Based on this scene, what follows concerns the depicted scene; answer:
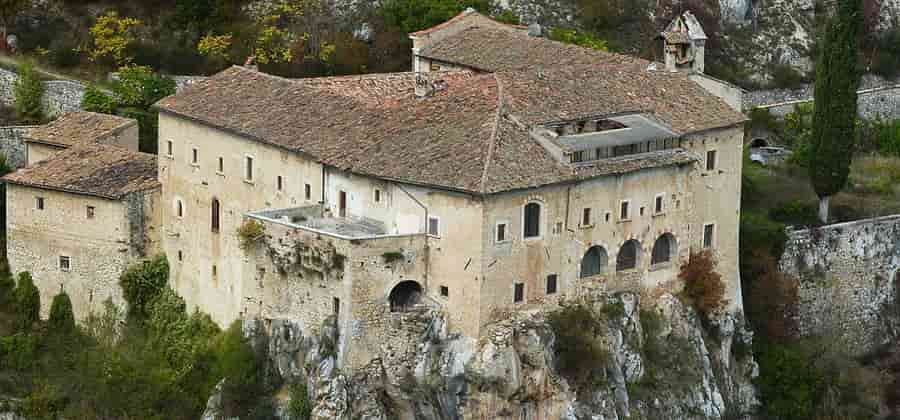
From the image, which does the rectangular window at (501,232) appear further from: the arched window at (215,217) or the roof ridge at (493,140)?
the arched window at (215,217)

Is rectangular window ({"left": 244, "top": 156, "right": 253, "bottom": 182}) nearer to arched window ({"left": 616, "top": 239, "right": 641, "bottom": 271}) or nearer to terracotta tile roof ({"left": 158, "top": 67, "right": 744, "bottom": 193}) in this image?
terracotta tile roof ({"left": 158, "top": 67, "right": 744, "bottom": 193})

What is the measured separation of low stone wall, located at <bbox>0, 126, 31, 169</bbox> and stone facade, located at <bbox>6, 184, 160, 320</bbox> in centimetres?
1005

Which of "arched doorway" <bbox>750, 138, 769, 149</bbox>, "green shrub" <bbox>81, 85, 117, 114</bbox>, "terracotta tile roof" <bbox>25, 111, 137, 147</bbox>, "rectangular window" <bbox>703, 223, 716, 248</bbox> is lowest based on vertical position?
"rectangular window" <bbox>703, 223, 716, 248</bbox>

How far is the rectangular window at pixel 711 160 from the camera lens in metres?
89.4

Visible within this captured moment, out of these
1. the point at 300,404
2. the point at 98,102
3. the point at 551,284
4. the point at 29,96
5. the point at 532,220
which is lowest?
the point at 300,404

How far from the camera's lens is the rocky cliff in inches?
3238

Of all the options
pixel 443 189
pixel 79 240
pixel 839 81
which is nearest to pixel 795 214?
pixel 839 81

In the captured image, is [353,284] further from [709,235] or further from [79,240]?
[79,240]

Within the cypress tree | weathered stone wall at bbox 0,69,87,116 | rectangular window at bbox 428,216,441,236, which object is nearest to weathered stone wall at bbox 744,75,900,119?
the cypress tree

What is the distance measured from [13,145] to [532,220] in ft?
104

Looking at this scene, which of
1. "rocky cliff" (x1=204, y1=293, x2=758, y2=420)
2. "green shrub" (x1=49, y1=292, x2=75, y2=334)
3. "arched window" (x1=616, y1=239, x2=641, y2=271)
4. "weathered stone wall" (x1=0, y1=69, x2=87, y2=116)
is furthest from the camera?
"weathered stone wall" (x1=0, y1=69, x2=87, y2=116)

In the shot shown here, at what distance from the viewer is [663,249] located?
88.3 meters

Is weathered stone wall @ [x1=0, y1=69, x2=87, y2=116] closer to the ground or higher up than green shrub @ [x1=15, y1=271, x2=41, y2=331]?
higher up

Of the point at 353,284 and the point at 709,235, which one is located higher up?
the point at 709,235
